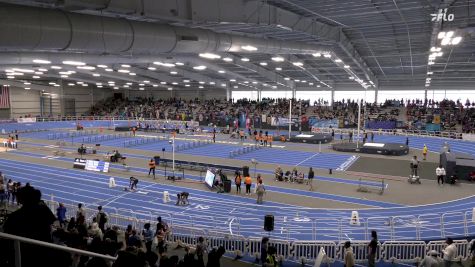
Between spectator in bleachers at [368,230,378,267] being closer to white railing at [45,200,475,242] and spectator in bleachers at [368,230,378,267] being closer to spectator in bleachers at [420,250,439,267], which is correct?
spectator in bleachers at [420,250,439,267]

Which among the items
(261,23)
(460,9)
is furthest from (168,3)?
(460,9)

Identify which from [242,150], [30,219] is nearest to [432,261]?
[30,219]

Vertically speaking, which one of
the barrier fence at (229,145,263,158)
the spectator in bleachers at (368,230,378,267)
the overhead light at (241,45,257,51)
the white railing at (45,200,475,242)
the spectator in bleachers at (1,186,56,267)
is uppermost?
the overhead light at (241,45,257,51)

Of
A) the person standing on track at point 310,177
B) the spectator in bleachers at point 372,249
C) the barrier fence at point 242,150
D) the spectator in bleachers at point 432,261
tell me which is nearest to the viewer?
the spectator in bleachers at point 432,261

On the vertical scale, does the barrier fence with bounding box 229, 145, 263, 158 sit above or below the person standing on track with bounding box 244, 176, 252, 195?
above

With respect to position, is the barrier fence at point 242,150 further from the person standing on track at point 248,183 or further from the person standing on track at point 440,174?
the person standing on track at point 440,174

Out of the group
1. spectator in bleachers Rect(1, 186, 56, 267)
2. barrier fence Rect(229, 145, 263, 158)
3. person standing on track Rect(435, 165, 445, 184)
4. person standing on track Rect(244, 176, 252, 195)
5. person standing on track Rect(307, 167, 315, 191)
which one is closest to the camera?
spectator in bleachers Rect(1, 186, 56, 267)

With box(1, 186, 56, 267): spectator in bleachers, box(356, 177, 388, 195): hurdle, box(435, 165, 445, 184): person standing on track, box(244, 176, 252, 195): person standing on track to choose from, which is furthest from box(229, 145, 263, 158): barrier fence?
box(1, 186, 56, 267): spectator in bleachers

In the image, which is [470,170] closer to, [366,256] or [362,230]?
[362,230]

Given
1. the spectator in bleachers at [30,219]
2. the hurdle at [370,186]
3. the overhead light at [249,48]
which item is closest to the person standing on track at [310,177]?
the hurdle at [370,186]

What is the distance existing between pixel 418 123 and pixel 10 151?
4584 centimetres

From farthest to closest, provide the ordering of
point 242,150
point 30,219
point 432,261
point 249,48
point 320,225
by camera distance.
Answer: point 242,150
point 249,48
point 320,225
point 432,261
point 30,219

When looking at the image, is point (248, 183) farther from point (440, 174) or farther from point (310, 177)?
point (440, 174)

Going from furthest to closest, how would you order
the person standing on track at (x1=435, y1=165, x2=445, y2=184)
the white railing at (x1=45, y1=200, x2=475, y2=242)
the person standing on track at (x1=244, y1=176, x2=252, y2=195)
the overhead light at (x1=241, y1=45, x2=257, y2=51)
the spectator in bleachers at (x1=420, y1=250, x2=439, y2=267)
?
1. the overhead light at (x1=241, y1=45, x2=257, y2=51)
2. the person standing on track at (x1=435, y1=165, x2=445, y2=184)
3. the person standing on track at (x1=244, y1=176, x2=252, y2=195)
4. the white railing at (x1=45, y1=200, x2=475, y2=242)
5. the spectator in bleachers at (x1=420, y1=250, x2=439, y2=267)
